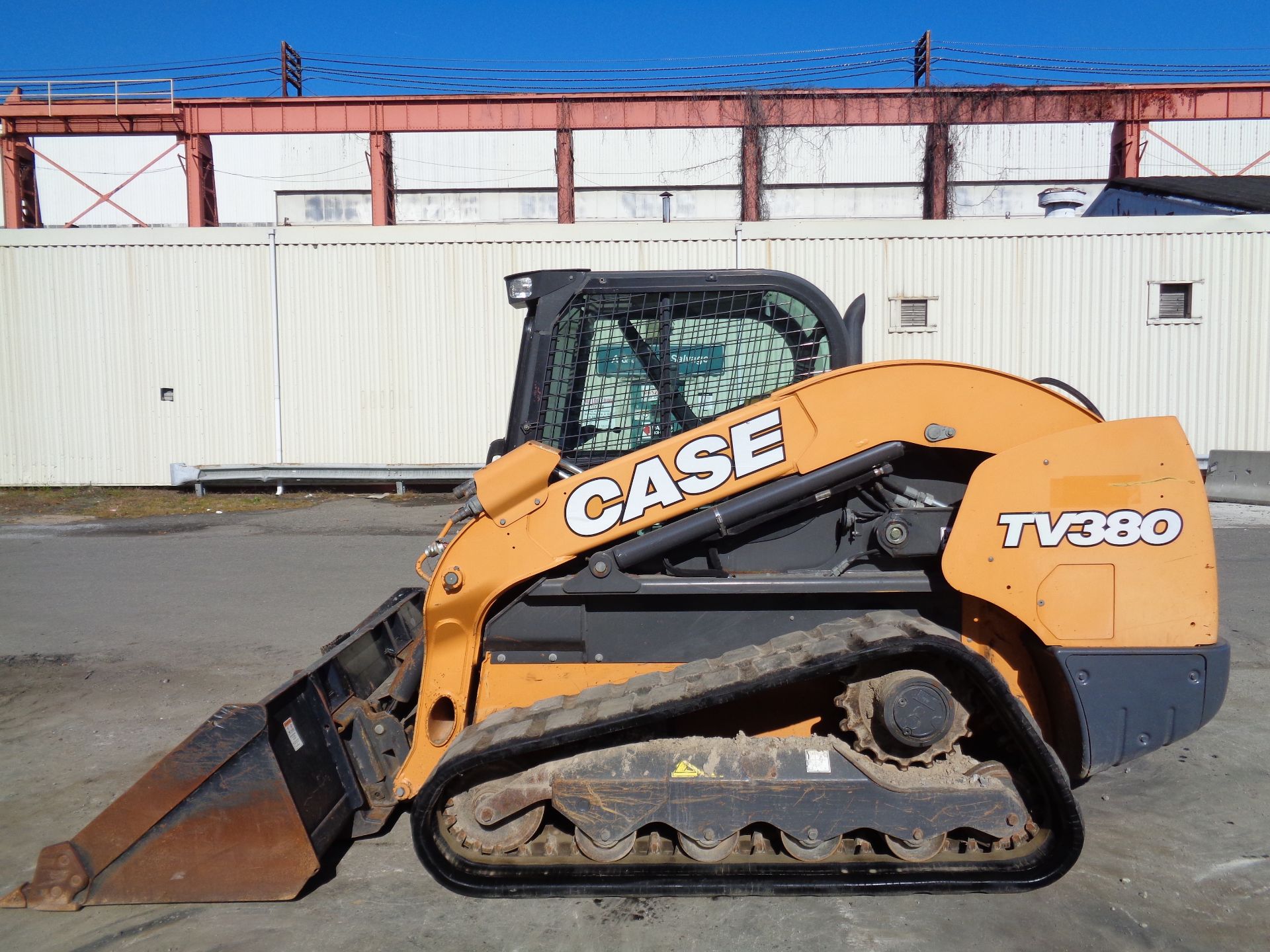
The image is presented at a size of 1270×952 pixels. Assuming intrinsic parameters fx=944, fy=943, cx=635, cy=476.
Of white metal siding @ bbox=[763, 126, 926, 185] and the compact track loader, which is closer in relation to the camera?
the compact track loader

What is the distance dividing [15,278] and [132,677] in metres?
11.4

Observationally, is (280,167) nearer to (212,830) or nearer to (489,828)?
(212,830)

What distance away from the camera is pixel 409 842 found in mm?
3783

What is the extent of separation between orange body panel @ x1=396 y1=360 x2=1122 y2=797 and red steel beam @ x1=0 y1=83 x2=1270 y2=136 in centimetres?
2328

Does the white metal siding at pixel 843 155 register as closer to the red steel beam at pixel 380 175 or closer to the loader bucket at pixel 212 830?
the red steel beam at pixel 380 175

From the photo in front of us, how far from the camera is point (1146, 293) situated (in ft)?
45.4

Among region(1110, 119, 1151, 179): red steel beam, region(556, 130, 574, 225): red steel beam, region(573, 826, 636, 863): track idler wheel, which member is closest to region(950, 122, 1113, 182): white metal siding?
region(1110, 119, 1151, 179): red steel beam

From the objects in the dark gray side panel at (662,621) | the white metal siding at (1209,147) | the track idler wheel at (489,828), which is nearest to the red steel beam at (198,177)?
the white metal siding at (1209,147)

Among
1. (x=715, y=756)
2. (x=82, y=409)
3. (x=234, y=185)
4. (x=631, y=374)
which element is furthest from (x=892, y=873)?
(x=234, y=185)

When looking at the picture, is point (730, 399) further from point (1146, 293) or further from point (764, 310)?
point (1146, 293)

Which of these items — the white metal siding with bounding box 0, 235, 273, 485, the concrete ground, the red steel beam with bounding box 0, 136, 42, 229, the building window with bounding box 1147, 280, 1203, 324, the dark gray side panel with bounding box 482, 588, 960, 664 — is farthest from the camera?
the red steel beam with bounding box 0, 136, 42, 229

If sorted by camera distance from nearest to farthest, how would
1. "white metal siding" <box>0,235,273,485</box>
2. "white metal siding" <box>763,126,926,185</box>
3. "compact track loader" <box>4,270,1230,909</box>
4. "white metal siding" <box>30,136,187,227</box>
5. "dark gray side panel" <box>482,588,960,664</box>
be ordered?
"compact track loader" <box>4,270,1230,909</box> < "dark gray side panel" <box>482,588,960,664</box> < "white metal siding" <box>0,235,273,485</box> < "white metal siding" <box>763,126,926,185</box> < "white metal siding" <box>30,136,187,227</box>

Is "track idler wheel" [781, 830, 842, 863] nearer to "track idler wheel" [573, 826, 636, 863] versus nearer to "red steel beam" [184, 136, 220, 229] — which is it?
"track idler wheel" [573, 826, 636, 863]

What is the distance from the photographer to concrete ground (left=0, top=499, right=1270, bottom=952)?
10.1ft
